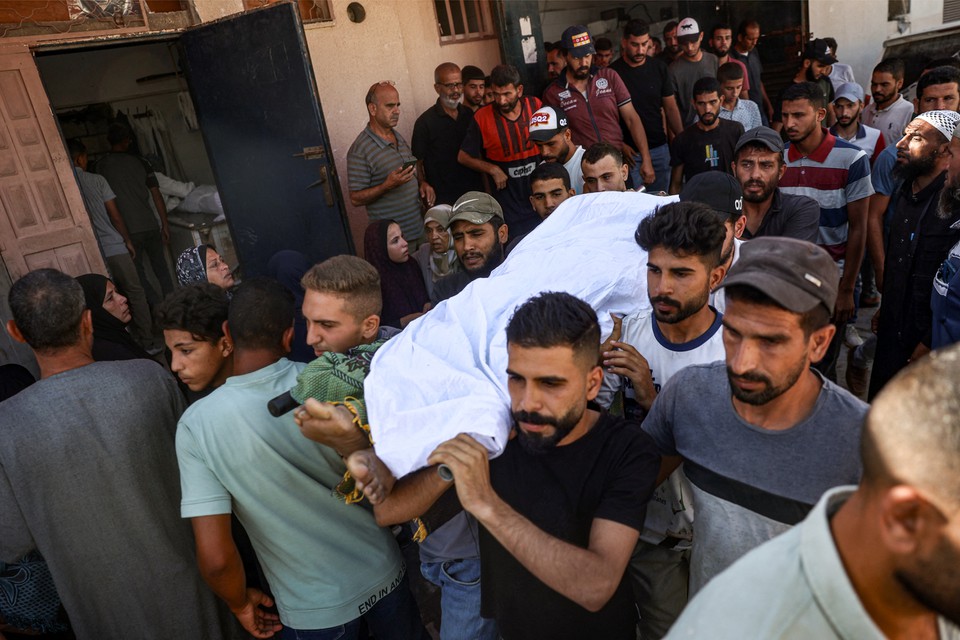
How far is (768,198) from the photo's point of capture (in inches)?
134

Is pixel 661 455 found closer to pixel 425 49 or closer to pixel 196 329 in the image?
pixel 196 329

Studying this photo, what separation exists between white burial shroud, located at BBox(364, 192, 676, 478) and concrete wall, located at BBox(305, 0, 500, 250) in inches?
158

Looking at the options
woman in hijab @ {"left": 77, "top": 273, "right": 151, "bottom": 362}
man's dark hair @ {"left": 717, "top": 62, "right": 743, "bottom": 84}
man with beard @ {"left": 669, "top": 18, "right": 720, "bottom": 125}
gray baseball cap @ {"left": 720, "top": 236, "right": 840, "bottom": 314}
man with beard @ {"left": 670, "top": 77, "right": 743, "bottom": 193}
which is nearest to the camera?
gray baseball cap @ {"left": 720, "top": 236, "right": 840, "bottom": 314}

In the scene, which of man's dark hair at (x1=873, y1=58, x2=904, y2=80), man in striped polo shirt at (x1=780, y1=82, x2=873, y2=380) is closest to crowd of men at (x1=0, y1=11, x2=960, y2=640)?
man in striped polo shirt at (x1=780, y1=82, x2=873, y2=380)

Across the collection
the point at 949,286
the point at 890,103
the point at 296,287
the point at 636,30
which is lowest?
the point at 949,286

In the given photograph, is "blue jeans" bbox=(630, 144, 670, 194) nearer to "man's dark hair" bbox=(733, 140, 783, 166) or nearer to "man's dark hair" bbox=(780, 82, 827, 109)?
"man's dark hair" bbox=(780, 82, 827, 109)

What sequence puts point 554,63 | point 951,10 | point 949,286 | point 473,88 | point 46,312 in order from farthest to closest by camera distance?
point 951,10 < point 554,63 < point 473,88 < point 949,286 < point 46,312

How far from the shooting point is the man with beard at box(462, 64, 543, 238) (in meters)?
5.08

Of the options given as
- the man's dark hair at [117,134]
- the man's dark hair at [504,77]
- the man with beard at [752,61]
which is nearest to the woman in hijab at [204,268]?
the man's dark hair at [504,77]

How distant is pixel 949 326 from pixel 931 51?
8.27 metres

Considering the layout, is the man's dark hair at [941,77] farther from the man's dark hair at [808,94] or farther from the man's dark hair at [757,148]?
the man's dark hair at [757,148]

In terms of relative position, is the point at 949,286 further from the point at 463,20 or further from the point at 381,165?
the point at 463,20

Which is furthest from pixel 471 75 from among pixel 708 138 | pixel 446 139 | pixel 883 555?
pixel 883 555

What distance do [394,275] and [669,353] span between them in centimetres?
215
